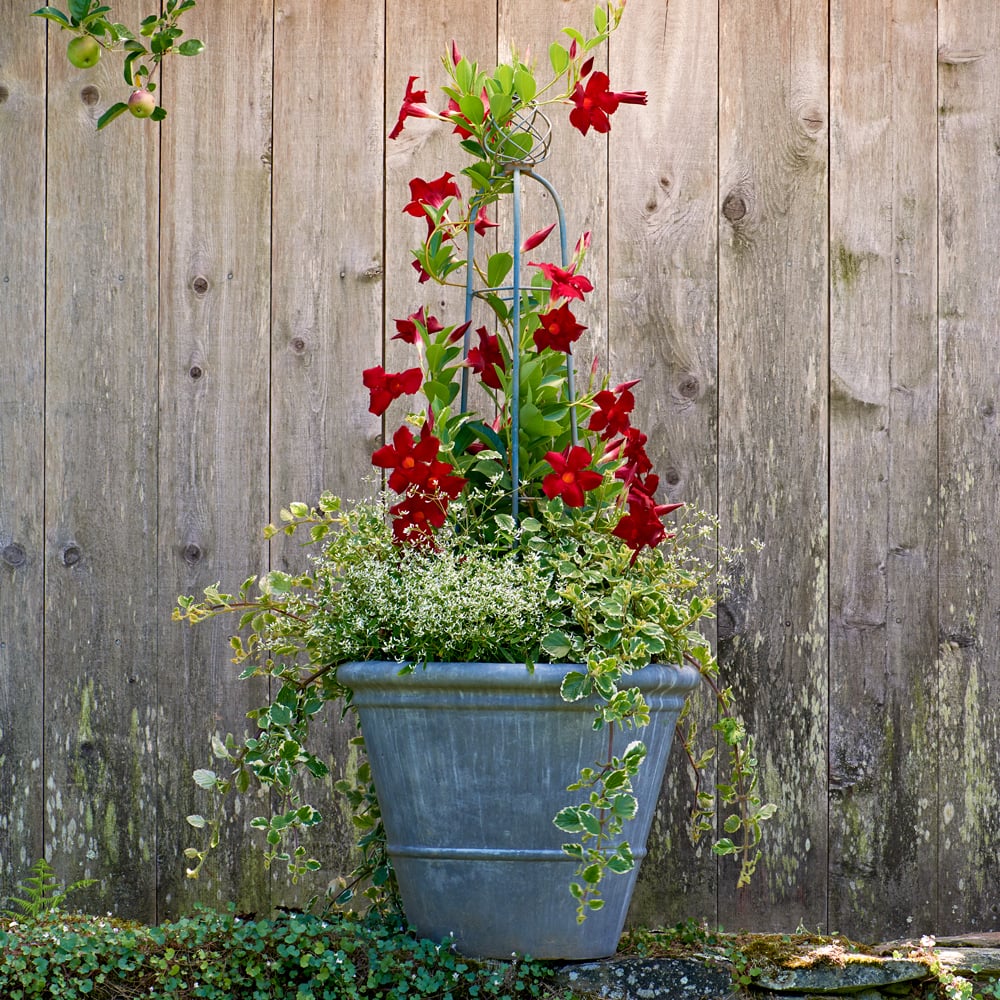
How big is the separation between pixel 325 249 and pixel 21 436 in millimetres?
687

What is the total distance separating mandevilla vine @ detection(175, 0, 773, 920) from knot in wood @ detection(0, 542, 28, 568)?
0.58 m

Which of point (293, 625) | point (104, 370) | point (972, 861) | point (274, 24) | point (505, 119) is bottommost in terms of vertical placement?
point (972, 861)

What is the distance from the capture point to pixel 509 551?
191cm

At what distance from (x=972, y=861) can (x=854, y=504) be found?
0.71m

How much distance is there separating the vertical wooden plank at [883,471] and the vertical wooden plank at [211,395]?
43.6 inches

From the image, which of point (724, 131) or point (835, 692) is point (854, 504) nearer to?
point (835, 692)

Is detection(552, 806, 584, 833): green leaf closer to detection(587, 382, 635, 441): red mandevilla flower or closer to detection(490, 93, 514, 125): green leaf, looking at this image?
detection(587, 382, 635, 441): red mandevilla flower

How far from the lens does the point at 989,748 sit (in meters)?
2.37

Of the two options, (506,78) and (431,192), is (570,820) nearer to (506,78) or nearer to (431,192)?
(431,192)

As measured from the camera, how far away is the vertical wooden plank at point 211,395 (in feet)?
7.75

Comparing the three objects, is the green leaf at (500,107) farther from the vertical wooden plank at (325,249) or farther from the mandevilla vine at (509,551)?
the vertical wooden plank at (325,249)

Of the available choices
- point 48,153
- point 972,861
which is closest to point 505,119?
point 48,153

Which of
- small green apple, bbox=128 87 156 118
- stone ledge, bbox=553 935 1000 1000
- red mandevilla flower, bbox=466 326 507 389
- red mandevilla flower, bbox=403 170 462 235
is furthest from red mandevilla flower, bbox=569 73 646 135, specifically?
stone ledge, bbox=553 935 1000 1000

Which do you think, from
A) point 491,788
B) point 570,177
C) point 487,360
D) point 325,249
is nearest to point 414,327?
point 487,360
